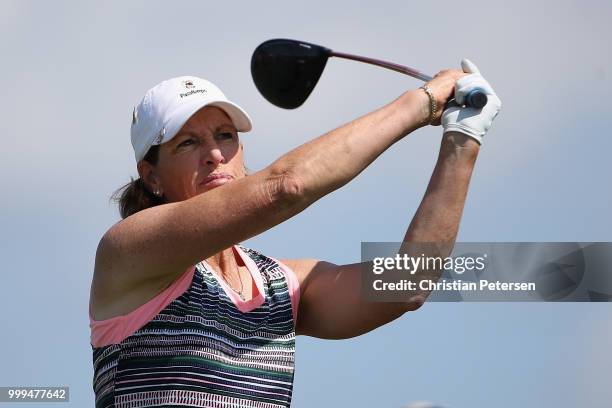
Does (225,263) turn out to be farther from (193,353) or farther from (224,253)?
(193,353)

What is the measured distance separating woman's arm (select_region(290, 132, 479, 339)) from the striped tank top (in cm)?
49

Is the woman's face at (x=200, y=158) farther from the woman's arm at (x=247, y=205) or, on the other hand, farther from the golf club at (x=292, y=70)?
the woman's arm at (x=247, y=205)

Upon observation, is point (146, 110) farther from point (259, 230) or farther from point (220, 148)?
point (259, 230)

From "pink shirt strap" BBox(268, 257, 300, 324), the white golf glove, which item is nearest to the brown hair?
"pink shirt strap" BBox(268, 257, 300, 324)

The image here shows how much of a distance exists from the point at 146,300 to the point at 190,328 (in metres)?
0.24

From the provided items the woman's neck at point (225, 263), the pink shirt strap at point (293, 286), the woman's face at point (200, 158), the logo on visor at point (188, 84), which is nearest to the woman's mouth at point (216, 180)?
the woman's face at point (200, 158)

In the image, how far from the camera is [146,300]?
248 inches

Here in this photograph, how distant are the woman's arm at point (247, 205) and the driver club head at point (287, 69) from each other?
2.07 ft

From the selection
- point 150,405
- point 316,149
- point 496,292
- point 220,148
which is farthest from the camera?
point 496,292

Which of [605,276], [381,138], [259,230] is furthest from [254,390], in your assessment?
[605,276]

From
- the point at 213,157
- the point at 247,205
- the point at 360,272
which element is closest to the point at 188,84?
the point at 213,157

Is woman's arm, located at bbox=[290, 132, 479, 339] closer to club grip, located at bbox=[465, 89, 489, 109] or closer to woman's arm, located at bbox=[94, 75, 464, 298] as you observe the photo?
club grip, located at bbox=[465, 89, 489, 109]

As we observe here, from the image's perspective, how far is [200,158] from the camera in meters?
6.78

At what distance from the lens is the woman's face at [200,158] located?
6.77 m
